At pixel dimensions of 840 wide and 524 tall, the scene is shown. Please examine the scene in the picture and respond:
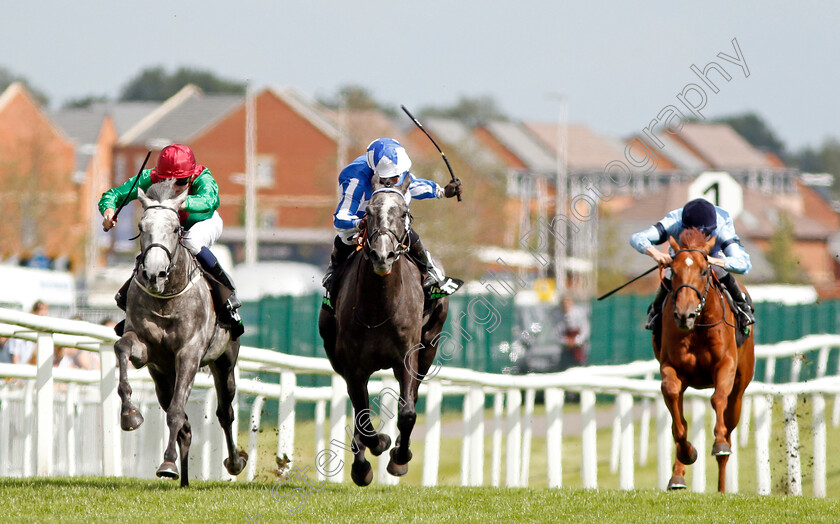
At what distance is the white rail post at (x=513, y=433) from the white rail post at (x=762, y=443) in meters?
2.32

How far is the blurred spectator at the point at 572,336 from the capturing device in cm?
2236

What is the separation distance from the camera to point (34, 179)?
42.7 meters

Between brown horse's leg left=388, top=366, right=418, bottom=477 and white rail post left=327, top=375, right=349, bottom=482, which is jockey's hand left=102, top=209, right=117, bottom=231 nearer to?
brown horse's leg left=388, top=366, right=418, bottom=477

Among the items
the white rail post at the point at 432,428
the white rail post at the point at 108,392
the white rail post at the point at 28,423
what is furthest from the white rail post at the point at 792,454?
the white rail post at the point at 28,423

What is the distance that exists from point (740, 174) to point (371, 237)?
87.9m

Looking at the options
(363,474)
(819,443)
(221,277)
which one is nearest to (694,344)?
(363,474)

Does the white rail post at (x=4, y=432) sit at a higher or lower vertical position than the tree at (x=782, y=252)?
lower

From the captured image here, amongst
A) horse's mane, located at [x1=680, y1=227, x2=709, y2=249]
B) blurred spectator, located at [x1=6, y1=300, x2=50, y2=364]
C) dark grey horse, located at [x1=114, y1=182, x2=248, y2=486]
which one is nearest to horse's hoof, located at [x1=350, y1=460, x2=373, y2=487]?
dark grey horse, located at [x1=114, y1=182, x2=248, y2=486]

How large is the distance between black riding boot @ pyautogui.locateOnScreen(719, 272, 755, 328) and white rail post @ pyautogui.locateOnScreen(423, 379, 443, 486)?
7.49ft

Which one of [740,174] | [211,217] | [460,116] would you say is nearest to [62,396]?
[211,217]

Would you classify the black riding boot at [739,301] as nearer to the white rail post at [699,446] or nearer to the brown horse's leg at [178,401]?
the white rail post at [699,446]

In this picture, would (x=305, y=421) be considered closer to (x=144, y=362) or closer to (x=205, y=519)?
(x=144, y=362)

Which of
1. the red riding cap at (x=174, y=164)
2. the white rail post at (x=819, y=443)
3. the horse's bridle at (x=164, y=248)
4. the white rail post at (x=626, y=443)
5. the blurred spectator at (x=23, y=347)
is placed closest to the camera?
the horse's bridle at (x=164, y=248)

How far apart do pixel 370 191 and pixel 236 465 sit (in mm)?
2442
